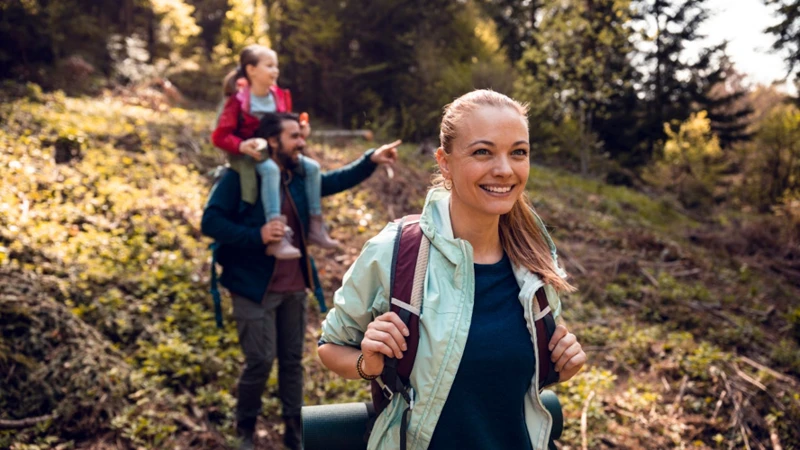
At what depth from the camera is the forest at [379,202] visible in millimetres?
4559

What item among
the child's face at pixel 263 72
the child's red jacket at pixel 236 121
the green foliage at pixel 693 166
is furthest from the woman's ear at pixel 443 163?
the green foliage at pixel 693 166

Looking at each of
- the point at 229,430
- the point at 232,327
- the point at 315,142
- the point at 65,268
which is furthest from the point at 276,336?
the point at 315,142

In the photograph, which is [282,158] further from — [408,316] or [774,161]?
[774,161]

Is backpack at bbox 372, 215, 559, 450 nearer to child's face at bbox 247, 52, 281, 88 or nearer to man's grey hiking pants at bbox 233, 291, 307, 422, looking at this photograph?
man's grey hiking pants at bbox 233, 291, 307, 422

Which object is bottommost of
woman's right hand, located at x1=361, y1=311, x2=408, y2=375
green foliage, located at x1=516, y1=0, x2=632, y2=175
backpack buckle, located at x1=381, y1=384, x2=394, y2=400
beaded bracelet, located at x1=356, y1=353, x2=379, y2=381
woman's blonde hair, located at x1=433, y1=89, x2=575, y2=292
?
backpack buckle, located at x1=381, y1=384, x2=394, y2=400

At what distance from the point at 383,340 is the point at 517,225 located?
2.22 ft

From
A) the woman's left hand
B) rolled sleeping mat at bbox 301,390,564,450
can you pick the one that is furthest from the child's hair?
the woman's left hand

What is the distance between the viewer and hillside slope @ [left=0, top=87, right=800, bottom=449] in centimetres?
423

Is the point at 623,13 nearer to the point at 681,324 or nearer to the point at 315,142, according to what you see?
the point at 315,142

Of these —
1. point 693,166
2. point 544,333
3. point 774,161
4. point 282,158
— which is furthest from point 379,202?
point 693,166

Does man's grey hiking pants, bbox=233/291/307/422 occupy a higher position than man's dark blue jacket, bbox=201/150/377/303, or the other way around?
man's dark blue jacket, bbox=201/150/377/303

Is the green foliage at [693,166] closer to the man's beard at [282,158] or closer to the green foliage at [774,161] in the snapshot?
the green foliage at [774,161]

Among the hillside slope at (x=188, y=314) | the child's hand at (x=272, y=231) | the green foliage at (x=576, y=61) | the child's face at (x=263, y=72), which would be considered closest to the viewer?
the child's hand at (x=272, y=231)

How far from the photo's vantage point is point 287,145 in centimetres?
384
